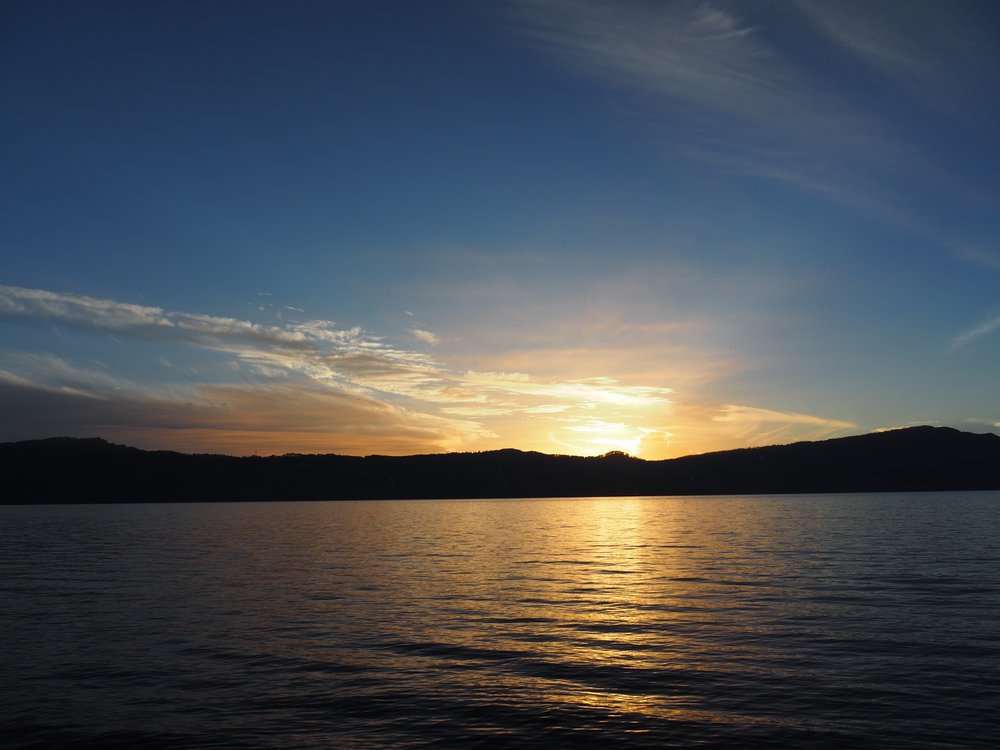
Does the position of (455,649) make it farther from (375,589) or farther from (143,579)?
(143,579)

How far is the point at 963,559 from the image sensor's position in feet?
194

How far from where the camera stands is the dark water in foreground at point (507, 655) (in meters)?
19.5

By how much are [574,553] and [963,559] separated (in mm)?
35316

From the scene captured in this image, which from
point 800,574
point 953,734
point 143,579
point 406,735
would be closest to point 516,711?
point 406,735

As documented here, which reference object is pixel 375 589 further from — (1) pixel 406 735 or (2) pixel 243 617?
(1) pixel 406 735

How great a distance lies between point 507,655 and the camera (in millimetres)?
27781

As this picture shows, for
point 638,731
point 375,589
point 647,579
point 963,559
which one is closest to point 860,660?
point 638,731

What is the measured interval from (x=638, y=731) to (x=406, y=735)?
620cm

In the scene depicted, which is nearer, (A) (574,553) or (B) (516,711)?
(B) (516,711)

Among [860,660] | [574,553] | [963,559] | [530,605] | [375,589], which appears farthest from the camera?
[574,553]

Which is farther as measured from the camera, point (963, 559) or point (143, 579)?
point (963, 559)

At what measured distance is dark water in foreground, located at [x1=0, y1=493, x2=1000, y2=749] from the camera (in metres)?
19.5

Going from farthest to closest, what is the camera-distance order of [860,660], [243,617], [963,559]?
[963,559] → [243,617] → [860,660]

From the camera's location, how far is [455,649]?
95.0 ft
